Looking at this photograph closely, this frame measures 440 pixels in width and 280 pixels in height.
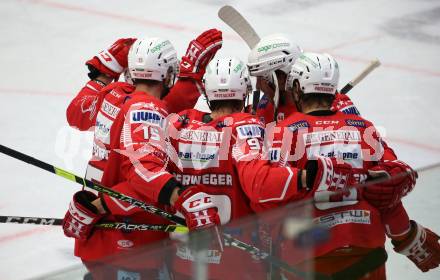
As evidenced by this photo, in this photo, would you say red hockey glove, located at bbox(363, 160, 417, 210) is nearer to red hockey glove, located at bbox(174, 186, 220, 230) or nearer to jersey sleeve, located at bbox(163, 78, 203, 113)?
red hockey glove, located at bbox(174, 186, 220, 230)

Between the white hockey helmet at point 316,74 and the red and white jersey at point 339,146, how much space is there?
10 centimetres

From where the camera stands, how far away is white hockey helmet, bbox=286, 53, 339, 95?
3117mm

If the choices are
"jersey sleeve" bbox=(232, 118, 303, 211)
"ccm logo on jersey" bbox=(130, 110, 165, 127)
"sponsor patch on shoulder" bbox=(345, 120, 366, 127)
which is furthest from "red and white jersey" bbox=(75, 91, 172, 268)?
"sponsor patch on shoulder" bbox=(345, 120, 366, 127)

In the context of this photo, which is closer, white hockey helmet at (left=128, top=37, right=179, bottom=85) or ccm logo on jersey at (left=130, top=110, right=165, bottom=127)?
ccm logo on jersey at (left=130, top=110, right=165, bottom=127)

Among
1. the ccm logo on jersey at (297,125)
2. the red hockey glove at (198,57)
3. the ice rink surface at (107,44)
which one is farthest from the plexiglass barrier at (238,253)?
the ice rink surface at (107,44)

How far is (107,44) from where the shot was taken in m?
6.77

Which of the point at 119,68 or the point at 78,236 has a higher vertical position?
the point at 119,68

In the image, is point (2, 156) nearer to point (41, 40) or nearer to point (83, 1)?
point (41, 40)

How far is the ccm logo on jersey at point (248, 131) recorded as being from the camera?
303 centimetres

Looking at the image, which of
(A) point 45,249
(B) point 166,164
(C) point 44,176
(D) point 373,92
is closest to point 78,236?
(B) point 166,164

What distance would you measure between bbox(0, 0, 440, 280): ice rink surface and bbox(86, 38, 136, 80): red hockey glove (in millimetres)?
930

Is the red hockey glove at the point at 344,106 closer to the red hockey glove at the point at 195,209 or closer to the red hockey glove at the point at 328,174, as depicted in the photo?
the red hockey glove at the point at 328,174

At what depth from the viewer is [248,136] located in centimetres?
303

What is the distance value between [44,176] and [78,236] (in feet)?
5.85
